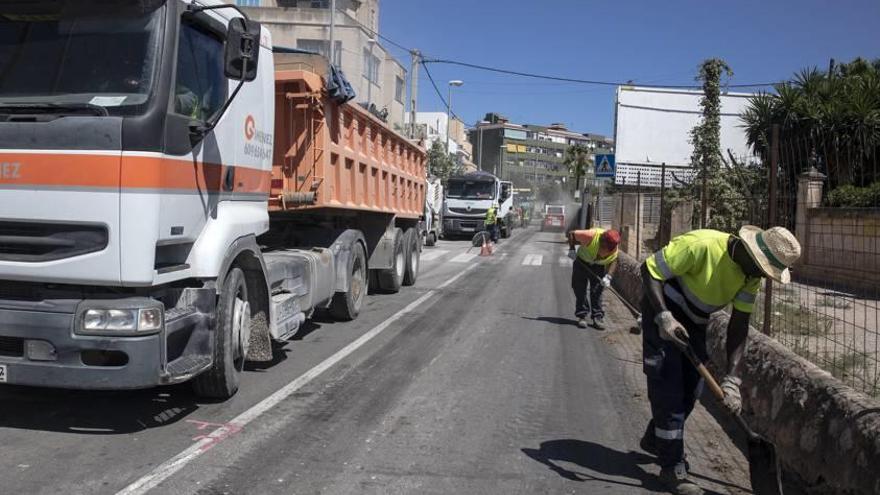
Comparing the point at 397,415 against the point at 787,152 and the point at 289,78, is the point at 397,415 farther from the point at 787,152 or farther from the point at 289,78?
the point at 787,152

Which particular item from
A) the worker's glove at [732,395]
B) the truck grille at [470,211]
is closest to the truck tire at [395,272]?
the worker's glove at [732,395]

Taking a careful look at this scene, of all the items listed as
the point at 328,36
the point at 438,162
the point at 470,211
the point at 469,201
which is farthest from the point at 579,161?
the point at 470,211

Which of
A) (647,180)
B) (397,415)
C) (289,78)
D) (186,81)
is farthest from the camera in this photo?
(647,180)

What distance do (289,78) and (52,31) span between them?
3.16m

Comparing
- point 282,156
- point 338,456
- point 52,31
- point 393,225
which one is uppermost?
point 52,31

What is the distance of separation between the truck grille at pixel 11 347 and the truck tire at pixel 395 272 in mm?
7959

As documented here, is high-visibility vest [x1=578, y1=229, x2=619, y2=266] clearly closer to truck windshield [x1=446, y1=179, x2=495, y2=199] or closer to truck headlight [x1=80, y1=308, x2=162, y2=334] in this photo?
truck headlight [x1=80, y1=308, x2=162, y2=334]

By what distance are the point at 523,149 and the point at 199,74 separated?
409ft

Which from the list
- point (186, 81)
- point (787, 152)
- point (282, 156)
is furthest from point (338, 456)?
point (787, 152)

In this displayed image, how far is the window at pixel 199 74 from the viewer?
500 centimetres

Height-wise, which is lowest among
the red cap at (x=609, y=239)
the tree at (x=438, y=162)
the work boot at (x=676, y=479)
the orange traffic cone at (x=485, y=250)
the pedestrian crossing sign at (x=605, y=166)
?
the work boot at (x=676, y=479)

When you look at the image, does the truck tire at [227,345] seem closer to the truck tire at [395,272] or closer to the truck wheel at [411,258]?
the truck tire at [395,272]

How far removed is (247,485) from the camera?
414cm

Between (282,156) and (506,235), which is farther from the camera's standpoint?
(506,235)
